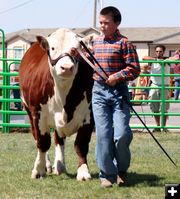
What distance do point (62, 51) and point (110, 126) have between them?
3.13 feet

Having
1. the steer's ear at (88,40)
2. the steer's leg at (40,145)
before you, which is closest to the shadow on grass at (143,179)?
the steer's leg at (40,145)


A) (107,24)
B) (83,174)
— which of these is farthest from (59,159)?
(107,24)

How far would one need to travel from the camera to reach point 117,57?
639 centimetres

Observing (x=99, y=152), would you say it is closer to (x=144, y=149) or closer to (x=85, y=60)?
(x=85, y=60)

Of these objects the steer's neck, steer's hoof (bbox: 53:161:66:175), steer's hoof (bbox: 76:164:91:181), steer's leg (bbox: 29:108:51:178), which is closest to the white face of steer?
the steer's neck

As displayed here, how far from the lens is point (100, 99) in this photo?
6.49m

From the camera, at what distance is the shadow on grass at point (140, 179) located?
6727mm

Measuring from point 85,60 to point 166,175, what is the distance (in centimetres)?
171

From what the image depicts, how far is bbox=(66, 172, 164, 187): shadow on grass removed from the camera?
22.1ft

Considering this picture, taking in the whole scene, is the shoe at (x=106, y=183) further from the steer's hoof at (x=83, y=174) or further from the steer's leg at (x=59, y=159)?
the steer's leg at (x=59, y=159)

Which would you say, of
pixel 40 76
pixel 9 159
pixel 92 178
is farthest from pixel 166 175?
pixel 9 159

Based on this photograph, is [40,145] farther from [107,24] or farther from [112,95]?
[107,24]

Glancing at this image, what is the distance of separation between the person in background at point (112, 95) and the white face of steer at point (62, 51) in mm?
270

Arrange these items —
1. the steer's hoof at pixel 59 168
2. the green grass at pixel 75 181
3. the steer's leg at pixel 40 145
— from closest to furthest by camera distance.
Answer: the green grass at pixel 75 181 < the steer's leg at pixel 40 145 < the steer's hoof at pixel 59 168
